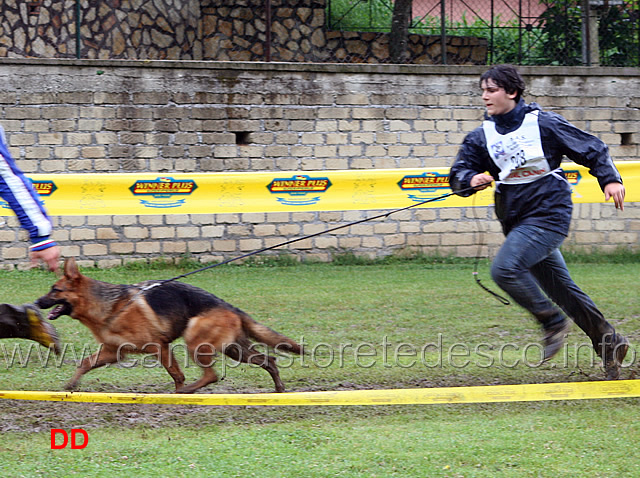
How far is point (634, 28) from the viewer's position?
13594mm

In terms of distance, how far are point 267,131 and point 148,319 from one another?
24.7 feet

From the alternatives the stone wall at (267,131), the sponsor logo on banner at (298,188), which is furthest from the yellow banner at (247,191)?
the stone wall at (267,131)

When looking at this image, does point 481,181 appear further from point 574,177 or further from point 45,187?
point 45,187

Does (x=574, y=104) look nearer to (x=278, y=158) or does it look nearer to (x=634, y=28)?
(x=634, y=28)

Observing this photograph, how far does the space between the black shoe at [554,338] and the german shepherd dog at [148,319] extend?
161cm

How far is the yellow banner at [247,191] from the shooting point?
32.7 feet

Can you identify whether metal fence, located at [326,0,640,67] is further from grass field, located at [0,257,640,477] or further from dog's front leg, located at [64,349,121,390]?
dog's front leg, located at [64,349,121,390]

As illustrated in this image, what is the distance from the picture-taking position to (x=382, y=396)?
462cm

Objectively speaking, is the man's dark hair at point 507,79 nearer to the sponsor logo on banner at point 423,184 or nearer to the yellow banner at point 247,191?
the yellow banner at point 247,191

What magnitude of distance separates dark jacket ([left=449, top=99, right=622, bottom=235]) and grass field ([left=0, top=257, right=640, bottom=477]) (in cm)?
121

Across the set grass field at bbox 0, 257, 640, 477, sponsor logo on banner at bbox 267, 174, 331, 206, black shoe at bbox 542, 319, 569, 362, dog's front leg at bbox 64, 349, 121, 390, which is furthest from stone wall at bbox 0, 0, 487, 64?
black shoe at bbox 542, 319, 569, 362

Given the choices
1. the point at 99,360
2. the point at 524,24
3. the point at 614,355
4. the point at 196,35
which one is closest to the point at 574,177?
the point at 524,24

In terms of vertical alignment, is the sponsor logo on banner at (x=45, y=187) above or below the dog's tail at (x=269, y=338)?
above

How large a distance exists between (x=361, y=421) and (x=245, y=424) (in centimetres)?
69
